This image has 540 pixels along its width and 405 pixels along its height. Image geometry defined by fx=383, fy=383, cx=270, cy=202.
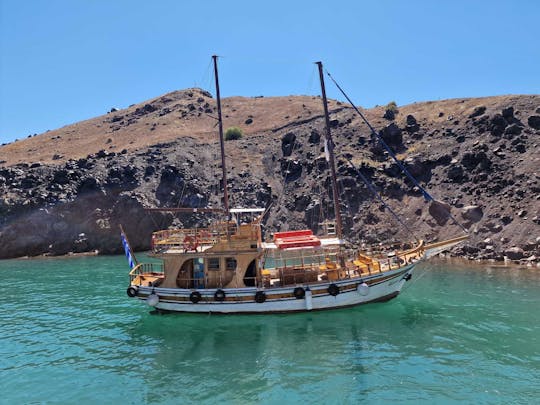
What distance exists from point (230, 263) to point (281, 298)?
13.0 ft

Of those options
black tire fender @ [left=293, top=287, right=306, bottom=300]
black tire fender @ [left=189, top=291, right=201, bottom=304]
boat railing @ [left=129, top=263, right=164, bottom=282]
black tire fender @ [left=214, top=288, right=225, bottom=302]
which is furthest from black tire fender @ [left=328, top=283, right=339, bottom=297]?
boat railing @ [left=129, top=263, right=164, bottom=282]

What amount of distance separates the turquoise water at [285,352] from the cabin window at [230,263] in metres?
3.03

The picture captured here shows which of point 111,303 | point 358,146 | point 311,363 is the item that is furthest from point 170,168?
point 311,363

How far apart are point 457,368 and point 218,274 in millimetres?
14402

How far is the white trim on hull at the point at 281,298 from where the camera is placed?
2345 centimetres

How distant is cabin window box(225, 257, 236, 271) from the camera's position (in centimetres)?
2455

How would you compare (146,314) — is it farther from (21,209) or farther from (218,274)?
(21,209)

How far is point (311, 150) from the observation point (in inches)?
2867

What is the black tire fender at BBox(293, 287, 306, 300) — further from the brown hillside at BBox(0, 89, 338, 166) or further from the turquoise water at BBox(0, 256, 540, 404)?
the brown hillside at BBox(0, 89, 338, 166)

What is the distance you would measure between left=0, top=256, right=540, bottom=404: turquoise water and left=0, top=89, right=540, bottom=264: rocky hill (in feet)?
62.2

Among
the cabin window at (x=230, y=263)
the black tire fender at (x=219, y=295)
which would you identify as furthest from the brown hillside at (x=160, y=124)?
the black tire fender at (x=219, y=295)

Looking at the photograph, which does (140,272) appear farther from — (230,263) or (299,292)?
(299,292)

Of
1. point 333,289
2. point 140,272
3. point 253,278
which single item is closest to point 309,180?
point 140,272

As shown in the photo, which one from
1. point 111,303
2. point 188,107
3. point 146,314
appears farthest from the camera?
point 188,107
